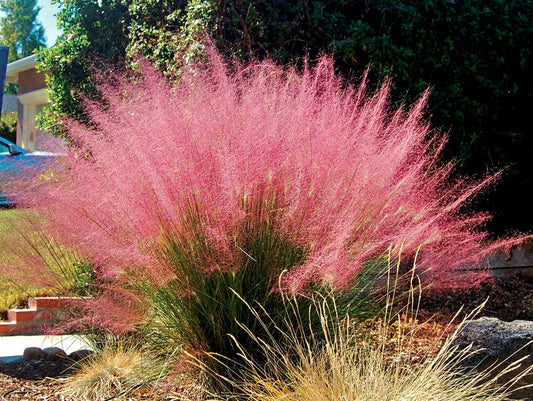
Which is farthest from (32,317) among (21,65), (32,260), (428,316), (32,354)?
(21,65)

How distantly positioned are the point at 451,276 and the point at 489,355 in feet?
2.09

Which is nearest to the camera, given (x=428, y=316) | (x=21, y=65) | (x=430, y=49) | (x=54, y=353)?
(x=54, y=353)

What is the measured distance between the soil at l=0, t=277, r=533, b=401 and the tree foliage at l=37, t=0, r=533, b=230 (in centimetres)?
75

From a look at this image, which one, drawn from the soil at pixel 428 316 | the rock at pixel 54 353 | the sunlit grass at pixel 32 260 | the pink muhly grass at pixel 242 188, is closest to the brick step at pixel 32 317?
the sunlit grass at pixel 32 260

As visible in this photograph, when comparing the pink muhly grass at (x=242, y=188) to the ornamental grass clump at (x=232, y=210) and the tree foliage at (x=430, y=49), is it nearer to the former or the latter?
the ornamental grass clump at (x=232, y=210)

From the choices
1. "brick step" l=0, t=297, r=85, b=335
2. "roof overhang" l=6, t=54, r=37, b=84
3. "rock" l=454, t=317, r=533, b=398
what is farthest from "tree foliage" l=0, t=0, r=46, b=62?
"rock" l=454, t=317, r=533, b=398

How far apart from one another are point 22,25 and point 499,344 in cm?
3570

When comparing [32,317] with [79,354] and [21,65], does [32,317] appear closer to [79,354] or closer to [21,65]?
[79,354]

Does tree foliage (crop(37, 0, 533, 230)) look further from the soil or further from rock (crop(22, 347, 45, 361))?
rock (crop(22, 347, 45, 361))

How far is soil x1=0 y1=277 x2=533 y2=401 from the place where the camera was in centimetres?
414

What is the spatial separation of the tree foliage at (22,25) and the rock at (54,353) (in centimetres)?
3164

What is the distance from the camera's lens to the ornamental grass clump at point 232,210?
11.3 feet

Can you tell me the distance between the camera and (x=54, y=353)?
4.88 metres

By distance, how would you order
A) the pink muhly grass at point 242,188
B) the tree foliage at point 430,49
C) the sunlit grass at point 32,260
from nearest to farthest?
the pink muhly grass at point 242,188, the sunlit grass at point 32,260, the tree foliage at point 430,49
